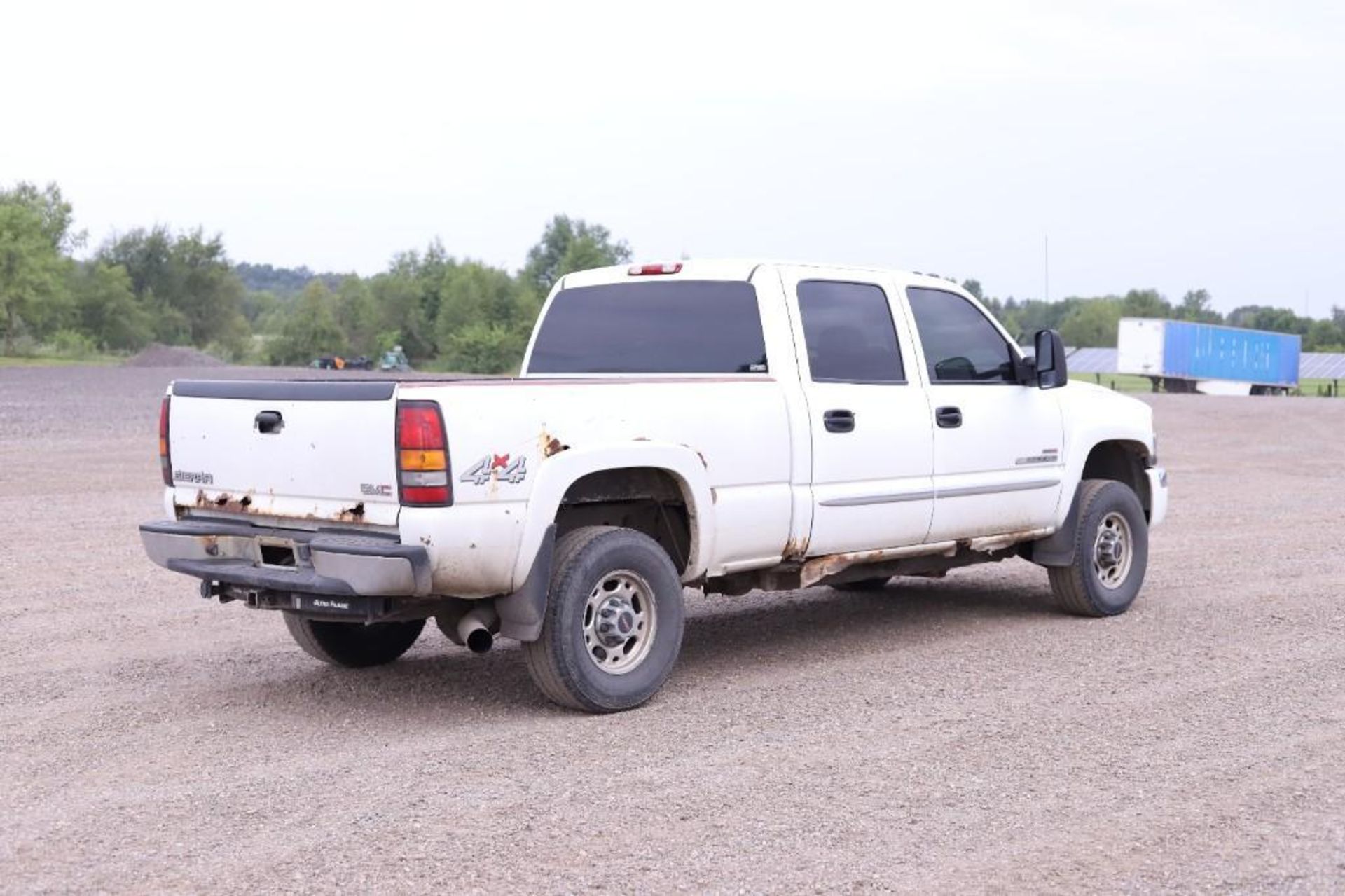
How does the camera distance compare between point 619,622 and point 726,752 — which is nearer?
point 726,752

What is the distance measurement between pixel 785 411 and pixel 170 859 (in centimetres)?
386

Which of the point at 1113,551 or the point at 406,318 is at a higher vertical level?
the point at 406,318

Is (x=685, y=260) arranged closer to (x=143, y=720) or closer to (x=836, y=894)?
(x=143, y=720)

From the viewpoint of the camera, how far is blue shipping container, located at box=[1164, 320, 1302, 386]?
6912cm

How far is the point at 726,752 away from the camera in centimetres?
670

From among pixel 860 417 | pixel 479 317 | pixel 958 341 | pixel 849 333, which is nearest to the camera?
pixel 860 417

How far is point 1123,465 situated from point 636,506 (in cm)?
431

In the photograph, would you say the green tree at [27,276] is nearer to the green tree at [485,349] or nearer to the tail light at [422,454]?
the green tree at [485,349]

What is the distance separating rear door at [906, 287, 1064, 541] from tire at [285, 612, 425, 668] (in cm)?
287

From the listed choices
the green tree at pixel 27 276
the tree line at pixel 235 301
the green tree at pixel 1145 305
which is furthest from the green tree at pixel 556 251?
the green tree at pixel 1145 305

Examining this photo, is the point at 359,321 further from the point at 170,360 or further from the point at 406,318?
the point at 170,360

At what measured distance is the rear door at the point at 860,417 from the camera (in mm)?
8344

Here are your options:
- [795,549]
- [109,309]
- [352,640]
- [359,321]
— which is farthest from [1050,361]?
[359,321]

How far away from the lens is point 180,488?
770cm
